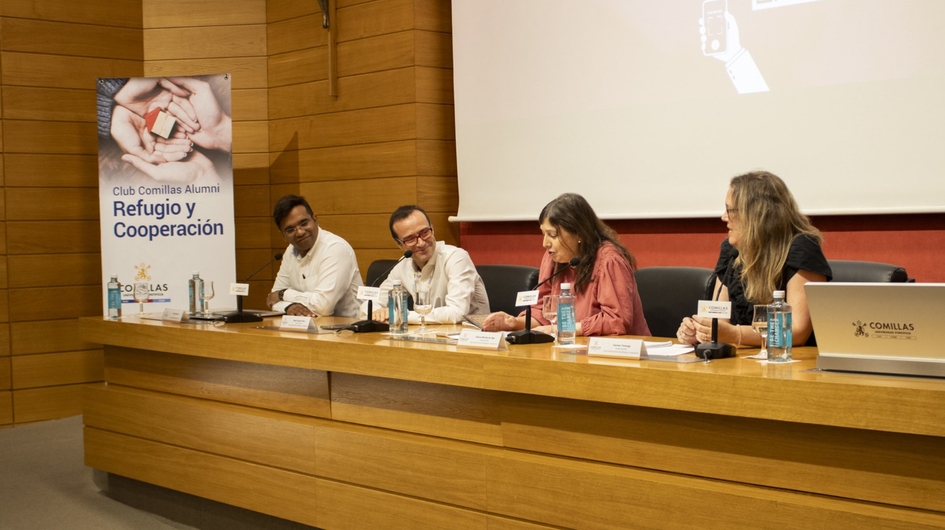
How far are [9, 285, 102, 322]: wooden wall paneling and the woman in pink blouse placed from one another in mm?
3532

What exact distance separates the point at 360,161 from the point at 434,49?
745mm

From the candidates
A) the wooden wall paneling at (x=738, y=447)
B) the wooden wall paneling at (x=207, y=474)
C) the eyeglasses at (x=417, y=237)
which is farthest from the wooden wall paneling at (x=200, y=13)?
the wooden wall paneling at (x=738, y=447)

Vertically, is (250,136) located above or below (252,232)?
→ above

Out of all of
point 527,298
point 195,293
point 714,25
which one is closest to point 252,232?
point 195,293

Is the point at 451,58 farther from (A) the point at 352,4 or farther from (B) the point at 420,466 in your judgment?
(B) the point at 420,466

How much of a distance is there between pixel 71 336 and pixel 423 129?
8.25 ft

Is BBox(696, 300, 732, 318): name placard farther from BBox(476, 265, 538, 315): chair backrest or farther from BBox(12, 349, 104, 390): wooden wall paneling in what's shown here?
BBox(12, 349, 104, 390): wooden wall paneling

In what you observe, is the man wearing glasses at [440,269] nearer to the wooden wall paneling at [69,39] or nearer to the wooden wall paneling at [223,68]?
the wooden wall paneling at [223,68]

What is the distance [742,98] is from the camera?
3.86 m

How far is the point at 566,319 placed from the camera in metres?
2.51

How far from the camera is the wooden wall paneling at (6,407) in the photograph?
529cm

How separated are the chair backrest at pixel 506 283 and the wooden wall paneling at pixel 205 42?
253cm

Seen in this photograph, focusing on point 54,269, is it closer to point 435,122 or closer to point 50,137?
point 50,137

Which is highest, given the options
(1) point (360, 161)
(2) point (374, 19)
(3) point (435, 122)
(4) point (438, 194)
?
(2) point (374, 19)
